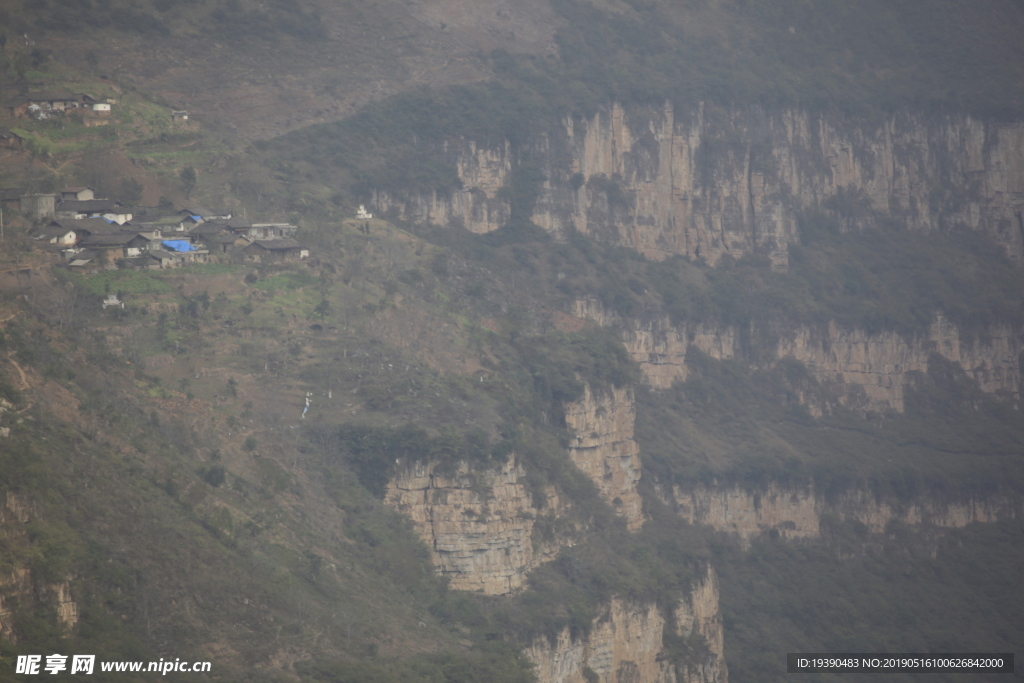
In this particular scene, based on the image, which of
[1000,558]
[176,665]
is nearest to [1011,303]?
[1000,558]

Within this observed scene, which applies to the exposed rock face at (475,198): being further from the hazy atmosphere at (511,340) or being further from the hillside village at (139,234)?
the hillside village at (139,234)

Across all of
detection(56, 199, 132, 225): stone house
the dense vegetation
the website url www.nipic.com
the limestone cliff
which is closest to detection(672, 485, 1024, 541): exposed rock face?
the dense vegetation

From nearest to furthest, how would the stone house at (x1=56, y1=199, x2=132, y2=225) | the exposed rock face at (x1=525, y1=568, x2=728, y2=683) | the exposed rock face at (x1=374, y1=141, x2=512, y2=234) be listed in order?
the exposed rock face at (x1=525, y1=568, x2=728, y2=683)
the stone house at (x1=56, y1=199, x2=132, y2=225)
the exposed rock face at (x1=374, y1=141, x2=512, y2=234)

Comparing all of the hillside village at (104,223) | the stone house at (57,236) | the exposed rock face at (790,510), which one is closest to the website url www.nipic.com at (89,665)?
the hillside village at (104,223)

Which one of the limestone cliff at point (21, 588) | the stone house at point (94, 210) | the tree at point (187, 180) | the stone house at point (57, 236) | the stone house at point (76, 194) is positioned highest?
the tree at point (187, 180)

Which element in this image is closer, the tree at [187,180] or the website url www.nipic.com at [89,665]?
the website url www.nipic.com at [89,665]

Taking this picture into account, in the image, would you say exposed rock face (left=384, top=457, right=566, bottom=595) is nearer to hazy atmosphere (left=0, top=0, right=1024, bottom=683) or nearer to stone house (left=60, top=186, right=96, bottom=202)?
hazy atmosphere (left=0, top=0, right=1024, bottom=683)
